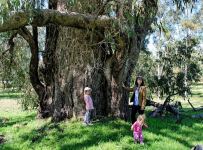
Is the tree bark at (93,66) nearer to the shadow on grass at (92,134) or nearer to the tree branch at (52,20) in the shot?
the tree branch at (52,20)

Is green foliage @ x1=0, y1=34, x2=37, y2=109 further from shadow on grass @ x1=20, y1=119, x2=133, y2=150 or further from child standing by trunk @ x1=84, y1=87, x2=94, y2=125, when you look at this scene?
child standing by trunk @ x1=84, y1=87, x2=94, y2=125

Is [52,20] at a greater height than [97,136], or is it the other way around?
[52,20]

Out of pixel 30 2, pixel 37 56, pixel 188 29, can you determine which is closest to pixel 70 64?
pixel 37 56

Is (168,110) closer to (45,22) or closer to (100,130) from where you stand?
(100,130)

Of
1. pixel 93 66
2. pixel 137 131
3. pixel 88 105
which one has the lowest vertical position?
pixel 137 131

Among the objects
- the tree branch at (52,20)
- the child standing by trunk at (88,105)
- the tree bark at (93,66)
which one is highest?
the tree branch at (52,20)

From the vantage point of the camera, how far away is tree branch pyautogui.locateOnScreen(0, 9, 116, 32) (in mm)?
10570

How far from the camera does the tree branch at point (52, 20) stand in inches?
416

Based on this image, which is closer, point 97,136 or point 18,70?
point 97,136

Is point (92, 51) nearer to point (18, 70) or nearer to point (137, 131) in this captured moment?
point (137, 131)

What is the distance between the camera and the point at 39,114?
16.2 metres

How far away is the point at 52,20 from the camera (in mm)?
11875

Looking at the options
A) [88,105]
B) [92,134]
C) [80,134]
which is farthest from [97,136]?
[88,105]

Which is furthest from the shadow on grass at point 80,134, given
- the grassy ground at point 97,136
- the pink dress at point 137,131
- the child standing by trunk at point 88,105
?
the pink dress at point 137,131
